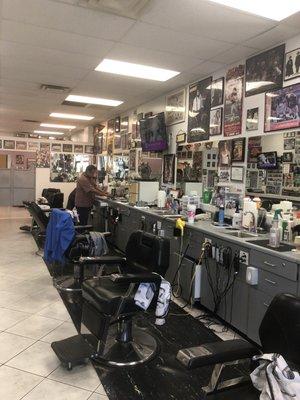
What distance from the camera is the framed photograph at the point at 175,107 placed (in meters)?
5.12

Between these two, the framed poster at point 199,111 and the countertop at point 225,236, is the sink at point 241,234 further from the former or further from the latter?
the framed poster at point 199,111

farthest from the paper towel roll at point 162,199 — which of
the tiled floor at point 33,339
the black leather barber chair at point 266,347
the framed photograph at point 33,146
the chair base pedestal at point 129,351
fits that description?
the framed photograph at point 33,146

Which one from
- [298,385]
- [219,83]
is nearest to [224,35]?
[219,83]

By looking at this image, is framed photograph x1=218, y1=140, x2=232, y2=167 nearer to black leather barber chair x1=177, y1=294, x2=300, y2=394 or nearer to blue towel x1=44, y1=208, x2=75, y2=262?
blue towel x1=44, y1=208, x2=75, y2=262

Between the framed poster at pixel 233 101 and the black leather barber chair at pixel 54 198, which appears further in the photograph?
the black leather barber chair at pixel 54 198

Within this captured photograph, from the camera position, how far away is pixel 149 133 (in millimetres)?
5750

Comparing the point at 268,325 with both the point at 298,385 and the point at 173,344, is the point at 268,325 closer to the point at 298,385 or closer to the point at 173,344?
the point at 298,385

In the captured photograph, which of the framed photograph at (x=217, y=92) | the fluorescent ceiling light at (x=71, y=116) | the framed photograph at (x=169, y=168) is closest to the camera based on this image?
the framed photograph at (x=217, y=92)

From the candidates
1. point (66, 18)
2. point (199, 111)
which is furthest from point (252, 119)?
point (66, 18)

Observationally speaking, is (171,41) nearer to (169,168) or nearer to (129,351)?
(169,168)

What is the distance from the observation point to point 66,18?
9.91 feet

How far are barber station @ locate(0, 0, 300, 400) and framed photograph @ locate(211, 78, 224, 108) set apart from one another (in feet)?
0.06

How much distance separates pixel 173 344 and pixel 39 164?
7.13m

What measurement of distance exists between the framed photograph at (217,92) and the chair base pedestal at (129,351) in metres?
2.84
